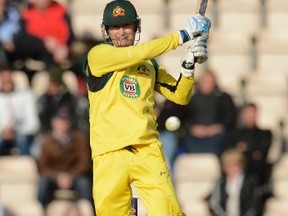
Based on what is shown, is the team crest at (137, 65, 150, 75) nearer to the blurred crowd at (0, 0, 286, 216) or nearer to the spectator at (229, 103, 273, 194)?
the blurred crowd at (0, 0, 286, 216)

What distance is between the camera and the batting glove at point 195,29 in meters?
7.48

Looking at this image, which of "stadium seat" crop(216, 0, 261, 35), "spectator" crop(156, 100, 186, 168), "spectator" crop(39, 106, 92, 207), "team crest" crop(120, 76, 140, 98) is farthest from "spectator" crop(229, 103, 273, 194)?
"team crest" crop(120, 76, 140, 98)

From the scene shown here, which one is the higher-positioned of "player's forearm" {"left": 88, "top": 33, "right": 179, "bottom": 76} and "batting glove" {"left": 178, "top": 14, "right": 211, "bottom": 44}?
"batting glove" {"left": 178, "top": 14, "right": 211, "bottom": 44}

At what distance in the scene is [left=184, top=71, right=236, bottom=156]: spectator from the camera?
12.0 metres

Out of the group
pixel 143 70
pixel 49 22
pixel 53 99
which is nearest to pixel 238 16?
pixel 49 22

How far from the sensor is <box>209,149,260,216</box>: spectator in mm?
11367

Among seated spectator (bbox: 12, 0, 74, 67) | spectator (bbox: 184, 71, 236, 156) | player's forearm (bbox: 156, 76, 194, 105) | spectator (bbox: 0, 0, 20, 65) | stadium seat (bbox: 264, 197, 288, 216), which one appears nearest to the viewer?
player's forearm (bbox: 156, 76, 194, 105)

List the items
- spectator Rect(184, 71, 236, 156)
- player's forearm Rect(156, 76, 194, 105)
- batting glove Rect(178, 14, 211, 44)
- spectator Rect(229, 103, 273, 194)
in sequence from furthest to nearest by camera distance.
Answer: spectator Rect(184, 71, 236, 156) → spectator Rect(229, 103, 273, 194) → player's forearm Rect(156, 76, 194, 105) → batting glove Rect(178, 14, 211, 44)

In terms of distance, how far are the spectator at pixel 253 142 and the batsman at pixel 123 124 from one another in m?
3.98

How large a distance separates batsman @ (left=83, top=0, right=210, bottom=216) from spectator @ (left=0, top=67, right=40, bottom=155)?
4.40 m

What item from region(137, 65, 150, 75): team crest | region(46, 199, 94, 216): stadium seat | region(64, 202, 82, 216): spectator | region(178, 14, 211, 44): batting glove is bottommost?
region(46, 199, 94, 216): stadium seat

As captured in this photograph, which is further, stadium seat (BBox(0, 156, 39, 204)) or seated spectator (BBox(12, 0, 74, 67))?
seated spectator (BBox(12, 0, 74, 67))

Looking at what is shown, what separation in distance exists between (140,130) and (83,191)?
4.04 m

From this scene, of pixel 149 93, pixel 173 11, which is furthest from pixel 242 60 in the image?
pixel 149 93
